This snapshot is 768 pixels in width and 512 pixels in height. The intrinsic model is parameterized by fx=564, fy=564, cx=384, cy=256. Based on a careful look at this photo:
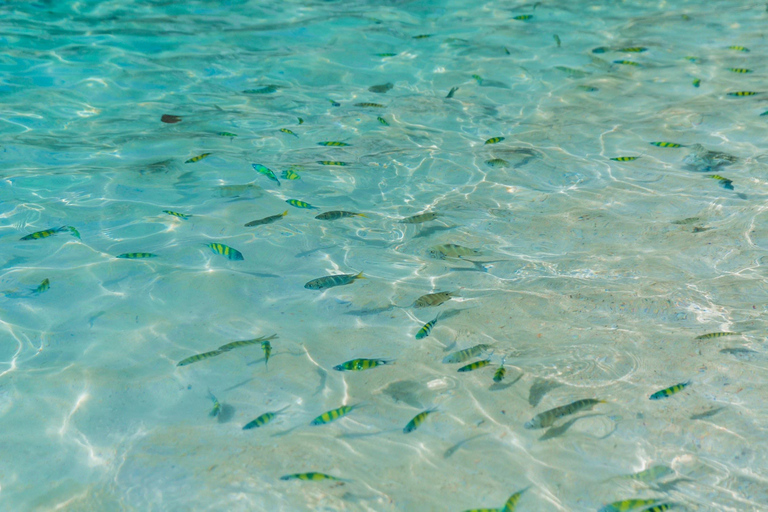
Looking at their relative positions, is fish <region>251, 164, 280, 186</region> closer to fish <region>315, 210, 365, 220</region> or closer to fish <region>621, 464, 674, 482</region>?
fish <region>315, 210, 365, 220</region>

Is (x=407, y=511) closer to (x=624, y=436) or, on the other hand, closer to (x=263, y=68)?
(x=624, y=436)

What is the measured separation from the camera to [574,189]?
6.82m

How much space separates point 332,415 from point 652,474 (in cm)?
196

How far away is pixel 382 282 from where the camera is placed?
518 cm

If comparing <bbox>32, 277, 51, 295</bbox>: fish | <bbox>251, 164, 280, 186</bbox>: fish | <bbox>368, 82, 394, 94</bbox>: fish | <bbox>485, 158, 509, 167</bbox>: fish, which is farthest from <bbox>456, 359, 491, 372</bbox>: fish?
<bbox>368, 82, 394, 94</bbox>: fish

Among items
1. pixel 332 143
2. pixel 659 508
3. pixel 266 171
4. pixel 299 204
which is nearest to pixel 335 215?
pixel 299 204

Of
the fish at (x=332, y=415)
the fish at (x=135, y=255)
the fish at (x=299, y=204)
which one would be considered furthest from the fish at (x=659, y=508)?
the fish at (x=135, y=255)

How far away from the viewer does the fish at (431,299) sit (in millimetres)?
4746

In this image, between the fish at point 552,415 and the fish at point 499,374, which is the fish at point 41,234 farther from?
the fish at point 552,415

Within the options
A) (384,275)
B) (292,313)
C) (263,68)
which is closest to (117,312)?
(292,313)

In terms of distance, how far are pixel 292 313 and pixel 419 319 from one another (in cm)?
108

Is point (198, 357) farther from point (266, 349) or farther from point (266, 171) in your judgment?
point (266, 171)

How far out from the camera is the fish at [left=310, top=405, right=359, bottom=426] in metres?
3.62

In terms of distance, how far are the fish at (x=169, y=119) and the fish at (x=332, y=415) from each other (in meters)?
6.51
